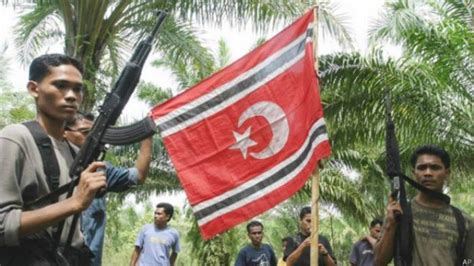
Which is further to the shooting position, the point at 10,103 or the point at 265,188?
the point at 10,103

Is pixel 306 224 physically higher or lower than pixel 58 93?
higher

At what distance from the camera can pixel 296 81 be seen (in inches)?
210

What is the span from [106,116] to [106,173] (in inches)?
22.6

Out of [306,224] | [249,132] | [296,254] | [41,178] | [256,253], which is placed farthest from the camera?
[256,253]

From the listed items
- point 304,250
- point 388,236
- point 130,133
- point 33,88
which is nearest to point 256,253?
point 304,250

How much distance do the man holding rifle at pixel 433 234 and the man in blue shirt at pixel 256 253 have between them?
4.12 metres

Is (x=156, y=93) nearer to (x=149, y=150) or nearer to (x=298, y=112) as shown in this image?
(x=298, y=112)

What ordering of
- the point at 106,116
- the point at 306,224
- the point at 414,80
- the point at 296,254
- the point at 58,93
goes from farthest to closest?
the point at 414,80
the point at 306,224
the point at 296,254
the point at 106,116
the point at 58,93

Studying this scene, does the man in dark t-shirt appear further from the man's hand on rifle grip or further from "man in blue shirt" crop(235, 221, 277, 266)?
the man's hand on rifle grip

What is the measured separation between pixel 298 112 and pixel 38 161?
3.30 meters

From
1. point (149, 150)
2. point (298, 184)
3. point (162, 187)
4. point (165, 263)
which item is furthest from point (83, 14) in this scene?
point (162, 187)

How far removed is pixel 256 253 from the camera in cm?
775

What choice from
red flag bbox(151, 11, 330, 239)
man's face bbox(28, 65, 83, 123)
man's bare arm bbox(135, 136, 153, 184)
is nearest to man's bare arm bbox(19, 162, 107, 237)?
man's face bbox(28, 65, 83, 123)

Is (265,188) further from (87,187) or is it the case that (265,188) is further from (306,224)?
(87,187)
